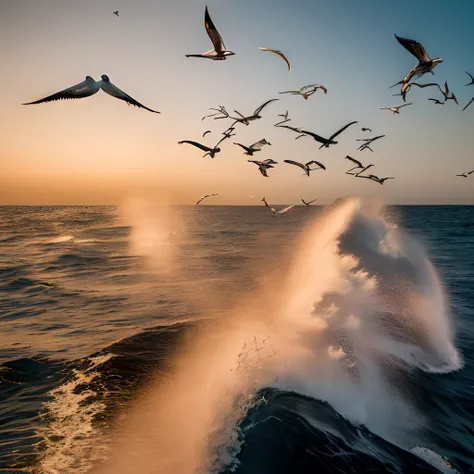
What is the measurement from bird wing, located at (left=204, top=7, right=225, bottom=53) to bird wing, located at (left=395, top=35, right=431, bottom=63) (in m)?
2.64

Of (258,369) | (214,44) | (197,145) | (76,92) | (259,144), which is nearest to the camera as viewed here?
(76,92)

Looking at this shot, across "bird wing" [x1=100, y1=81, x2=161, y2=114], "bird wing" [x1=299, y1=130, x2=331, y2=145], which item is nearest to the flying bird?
"bird wing" [x1=100, y1=81, x2=161, y2=114]

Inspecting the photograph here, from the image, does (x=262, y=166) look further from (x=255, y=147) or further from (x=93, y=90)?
(x=93, y=90)

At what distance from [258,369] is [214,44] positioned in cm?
925

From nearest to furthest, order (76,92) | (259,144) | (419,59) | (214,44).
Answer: (76,92), (214,44), (419,59), (259,144)

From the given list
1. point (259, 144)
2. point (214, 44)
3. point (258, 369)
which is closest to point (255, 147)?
point (259, 144)

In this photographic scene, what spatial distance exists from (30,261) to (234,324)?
2840cm

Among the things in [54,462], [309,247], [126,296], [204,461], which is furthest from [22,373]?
[309,247]

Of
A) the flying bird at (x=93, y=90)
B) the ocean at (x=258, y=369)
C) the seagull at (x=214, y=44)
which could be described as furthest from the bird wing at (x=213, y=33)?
the ocean at (x=258, y=369)

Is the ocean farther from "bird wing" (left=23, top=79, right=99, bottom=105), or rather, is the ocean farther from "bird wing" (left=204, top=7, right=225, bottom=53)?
"bird wing" (left=204, top=7, right=225, bottom=53)

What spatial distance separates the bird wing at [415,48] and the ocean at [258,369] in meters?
7.66

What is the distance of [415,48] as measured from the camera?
5.75 m

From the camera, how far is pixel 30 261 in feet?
121

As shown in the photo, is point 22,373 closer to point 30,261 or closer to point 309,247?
point 309,247
